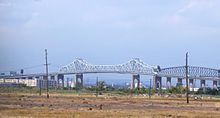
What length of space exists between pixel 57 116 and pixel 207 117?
10436 millimetres

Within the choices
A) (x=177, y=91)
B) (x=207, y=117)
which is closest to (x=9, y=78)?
(x=177, y=91)

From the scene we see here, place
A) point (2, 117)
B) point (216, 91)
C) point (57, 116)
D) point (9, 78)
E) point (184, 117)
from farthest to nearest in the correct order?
point (9, 78), point (216, 91), point (184, 117), point (57, 116), point (2, 117)

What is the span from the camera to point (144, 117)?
32500 mm

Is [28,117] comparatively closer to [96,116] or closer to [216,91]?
[96,116]

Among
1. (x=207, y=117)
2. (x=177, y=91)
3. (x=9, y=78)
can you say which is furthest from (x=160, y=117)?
(x=9, y=78)

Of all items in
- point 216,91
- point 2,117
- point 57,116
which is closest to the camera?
point 2,117

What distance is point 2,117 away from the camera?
95.2 ft

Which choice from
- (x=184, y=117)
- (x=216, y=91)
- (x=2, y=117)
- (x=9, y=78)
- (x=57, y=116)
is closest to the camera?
(x=2, y=117)

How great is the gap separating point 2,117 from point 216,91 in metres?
134

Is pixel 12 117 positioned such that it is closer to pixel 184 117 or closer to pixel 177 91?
pixel 184 117

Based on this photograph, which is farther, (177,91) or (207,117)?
(177,91)

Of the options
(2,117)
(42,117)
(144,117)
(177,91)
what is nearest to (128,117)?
(144,117)

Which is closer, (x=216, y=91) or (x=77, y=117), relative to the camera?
(x=77, y=117)

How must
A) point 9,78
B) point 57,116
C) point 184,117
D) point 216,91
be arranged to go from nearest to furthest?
1. point 57,116
2. point 184,117
3. point 216,91
4. point 9,78
